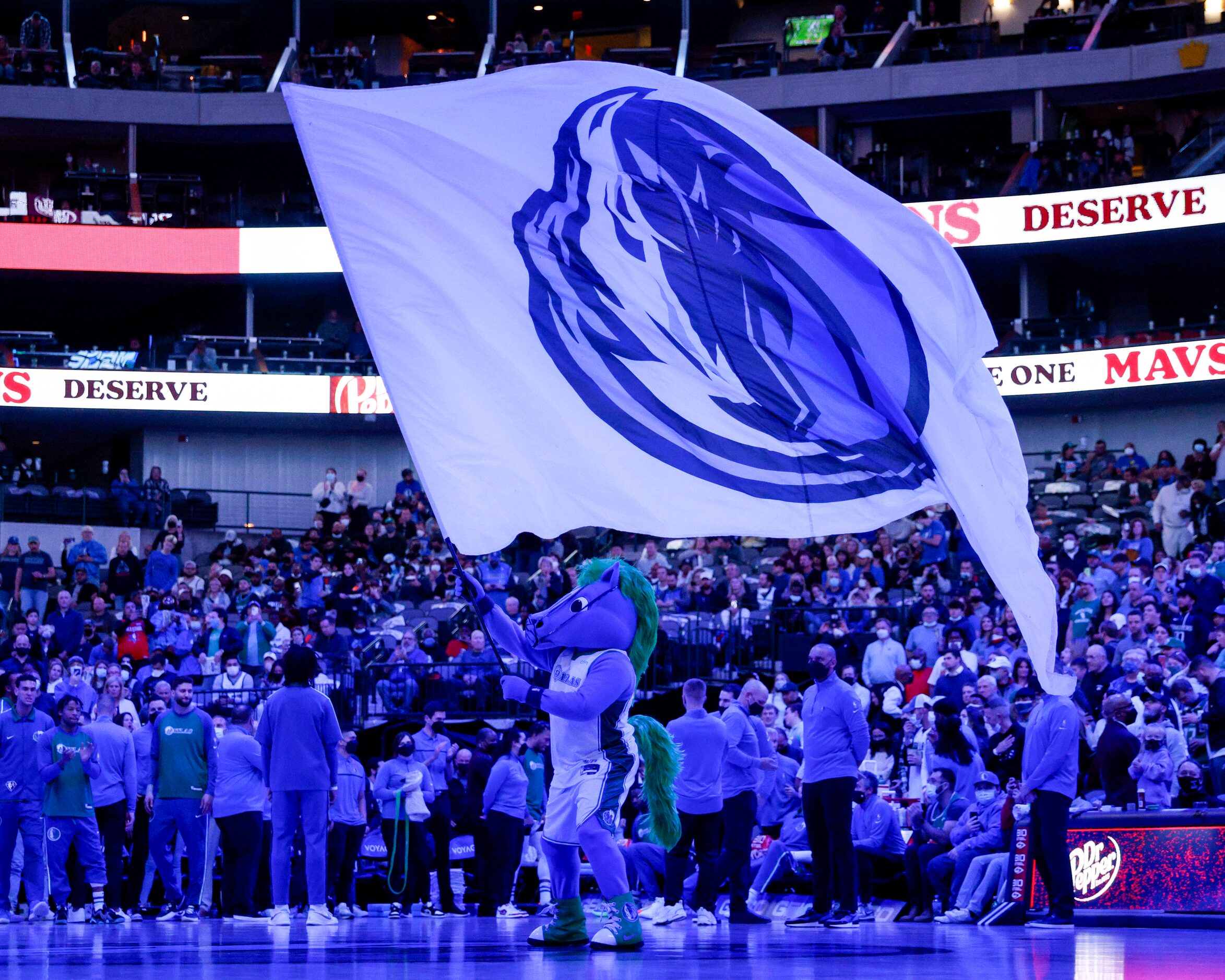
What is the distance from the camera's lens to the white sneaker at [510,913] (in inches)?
582

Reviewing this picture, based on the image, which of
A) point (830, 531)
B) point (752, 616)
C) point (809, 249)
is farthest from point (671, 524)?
point (752, 616)

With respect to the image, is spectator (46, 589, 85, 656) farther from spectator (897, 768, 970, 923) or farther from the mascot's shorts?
the mascot's shorts

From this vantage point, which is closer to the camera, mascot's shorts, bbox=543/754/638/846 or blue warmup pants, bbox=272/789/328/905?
mascot's shorts, bbox=543/754/638/846

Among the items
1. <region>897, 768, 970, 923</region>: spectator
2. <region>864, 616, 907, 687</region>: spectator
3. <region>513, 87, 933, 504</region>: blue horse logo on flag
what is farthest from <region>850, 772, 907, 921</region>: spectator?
<region>513, 87, 933, 504</region>: blue horse logo on flag

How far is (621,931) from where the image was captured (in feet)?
28.2

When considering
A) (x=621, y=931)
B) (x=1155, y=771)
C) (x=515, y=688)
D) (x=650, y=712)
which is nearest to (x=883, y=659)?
(x=650, y=712)

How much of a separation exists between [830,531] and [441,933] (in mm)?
3445

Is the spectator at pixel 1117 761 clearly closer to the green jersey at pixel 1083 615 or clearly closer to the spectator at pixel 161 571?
the green jersey at pixel 1083 615

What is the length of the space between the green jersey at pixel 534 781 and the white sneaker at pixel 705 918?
4.06 meters

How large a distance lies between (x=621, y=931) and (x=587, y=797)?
0.66m

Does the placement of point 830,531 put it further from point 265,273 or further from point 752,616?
point 265,273

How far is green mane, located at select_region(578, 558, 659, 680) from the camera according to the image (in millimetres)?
9344

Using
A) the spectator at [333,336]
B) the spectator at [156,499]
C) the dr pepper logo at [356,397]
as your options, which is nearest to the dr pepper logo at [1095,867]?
the spectator at [156,499]

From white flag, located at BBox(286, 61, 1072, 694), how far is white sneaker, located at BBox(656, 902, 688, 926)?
14.0ft
